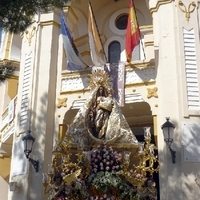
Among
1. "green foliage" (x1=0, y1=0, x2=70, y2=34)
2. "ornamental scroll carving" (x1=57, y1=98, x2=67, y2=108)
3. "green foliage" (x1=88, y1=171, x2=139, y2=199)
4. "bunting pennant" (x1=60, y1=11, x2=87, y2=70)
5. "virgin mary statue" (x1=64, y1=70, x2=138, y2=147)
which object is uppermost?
"bunting pennant" (x1=60, y1=11, x2=87, y2=70)

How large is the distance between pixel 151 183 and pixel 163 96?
271 cm

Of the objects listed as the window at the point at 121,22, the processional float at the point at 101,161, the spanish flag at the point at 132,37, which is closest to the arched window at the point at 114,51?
the window at the point at 121,22

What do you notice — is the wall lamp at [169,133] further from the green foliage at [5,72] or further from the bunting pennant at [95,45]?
the green foliage at [5,72]

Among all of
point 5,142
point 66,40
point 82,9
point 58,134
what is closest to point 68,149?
point 58,134

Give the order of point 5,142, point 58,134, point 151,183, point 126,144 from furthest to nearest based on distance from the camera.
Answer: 1. point 5,142
2. point 58,134
3. point 126,144
4. point 151,183

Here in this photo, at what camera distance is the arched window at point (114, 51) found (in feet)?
53.8

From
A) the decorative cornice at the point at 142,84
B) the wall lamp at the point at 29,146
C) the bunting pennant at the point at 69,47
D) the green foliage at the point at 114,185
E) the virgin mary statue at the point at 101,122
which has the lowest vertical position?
the green foliage at the point at 114,185

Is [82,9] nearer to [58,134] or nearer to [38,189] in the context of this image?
[58,134]

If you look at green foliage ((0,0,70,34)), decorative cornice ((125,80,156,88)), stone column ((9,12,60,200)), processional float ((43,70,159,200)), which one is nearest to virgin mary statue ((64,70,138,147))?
processional float ((43,70,159,200))

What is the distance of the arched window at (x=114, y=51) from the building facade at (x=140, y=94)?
3.09 ft

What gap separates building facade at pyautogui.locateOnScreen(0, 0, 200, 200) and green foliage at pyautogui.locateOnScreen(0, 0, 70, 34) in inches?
176

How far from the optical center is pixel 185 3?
1337 cm

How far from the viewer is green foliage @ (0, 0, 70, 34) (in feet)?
29.0

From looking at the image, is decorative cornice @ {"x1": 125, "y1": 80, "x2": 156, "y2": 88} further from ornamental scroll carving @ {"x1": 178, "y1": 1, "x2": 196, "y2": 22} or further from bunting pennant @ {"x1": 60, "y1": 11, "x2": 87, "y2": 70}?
ornamental scroll carving @ {"x1": 178, "y1": 1, "x2": 196, "y2": 22}
